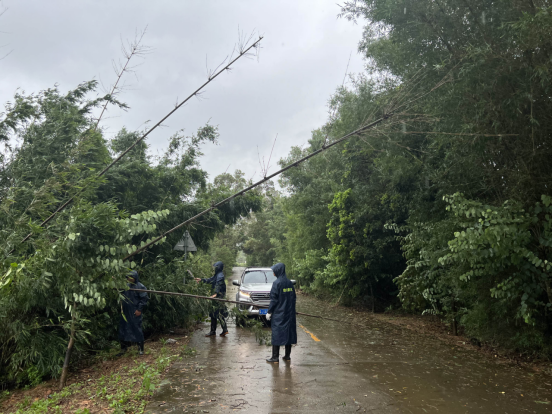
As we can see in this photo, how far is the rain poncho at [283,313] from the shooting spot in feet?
27.3

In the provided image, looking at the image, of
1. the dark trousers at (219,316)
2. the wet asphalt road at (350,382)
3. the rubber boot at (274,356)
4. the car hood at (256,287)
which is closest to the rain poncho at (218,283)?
the dark trousers at (219,316)

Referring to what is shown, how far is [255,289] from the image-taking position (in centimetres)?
1378

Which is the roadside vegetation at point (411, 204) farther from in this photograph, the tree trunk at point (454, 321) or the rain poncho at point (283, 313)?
the rain poncho at point (283, 313)

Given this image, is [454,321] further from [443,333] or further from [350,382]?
[350,382]

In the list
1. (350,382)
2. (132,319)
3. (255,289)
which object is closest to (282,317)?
(350,382)

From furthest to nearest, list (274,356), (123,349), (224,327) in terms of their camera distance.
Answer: (224,327)
(123,349)
(274,356)

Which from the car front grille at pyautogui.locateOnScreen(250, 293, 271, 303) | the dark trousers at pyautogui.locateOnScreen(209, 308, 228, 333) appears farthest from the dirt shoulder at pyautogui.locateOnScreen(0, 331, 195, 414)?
the car front grille at pyautogui.locateOnScreen(250, 293, 271, 303)

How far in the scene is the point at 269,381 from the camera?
6828mm

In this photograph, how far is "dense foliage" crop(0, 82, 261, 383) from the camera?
7.09 metres

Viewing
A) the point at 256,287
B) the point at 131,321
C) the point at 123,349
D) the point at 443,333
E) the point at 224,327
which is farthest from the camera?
the point at 256,287

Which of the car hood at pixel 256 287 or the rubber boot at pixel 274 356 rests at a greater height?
the car hood at pixel 256 287

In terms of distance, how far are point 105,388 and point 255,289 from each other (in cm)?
750

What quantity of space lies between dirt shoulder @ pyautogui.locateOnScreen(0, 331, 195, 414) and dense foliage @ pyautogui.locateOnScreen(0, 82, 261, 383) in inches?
16.0

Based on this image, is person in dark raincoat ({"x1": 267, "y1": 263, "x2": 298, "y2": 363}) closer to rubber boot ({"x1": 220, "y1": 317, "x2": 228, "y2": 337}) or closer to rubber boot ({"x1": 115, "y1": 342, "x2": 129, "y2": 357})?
rubber boot ({"x1": 220, "y1": 317, "x2": 228, "y2": 337})
